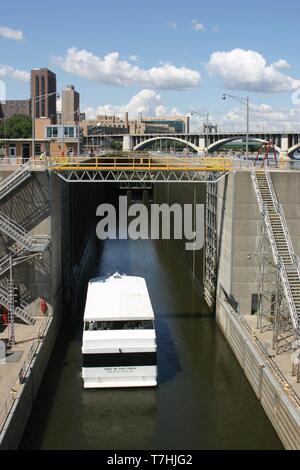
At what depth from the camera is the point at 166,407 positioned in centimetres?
2419

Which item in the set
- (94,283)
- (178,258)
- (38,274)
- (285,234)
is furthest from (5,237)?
(178,258)

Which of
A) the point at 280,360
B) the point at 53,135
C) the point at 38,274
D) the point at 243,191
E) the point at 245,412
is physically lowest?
the point at 245,412

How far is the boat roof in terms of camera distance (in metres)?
25.9

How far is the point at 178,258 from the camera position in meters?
57.3

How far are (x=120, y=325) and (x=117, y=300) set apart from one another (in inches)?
110

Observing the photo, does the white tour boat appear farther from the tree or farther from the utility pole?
the tree

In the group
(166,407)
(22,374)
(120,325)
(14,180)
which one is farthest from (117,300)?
(14,180)

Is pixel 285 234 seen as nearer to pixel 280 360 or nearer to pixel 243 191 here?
pixel 243 191

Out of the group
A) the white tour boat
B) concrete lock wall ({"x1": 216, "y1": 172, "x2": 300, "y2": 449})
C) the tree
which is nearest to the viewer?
the white tour boat

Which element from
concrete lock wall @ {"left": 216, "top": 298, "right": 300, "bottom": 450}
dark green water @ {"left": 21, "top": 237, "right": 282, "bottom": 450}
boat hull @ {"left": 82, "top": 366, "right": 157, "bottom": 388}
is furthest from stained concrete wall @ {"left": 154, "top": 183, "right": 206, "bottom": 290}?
boat hull @ {"left": 82, "top": 366, "right": 157, "bottom": 388}

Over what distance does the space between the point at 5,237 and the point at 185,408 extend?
13428 mm

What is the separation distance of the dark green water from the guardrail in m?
1.81

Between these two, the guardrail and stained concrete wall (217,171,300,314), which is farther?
stained concrete wall (217,171,300,314)

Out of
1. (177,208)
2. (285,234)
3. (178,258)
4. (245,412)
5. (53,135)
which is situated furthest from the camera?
(53,135)
